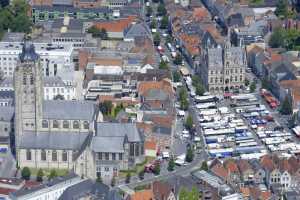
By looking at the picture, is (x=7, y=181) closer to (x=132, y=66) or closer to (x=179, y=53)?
(x=132, y=66)

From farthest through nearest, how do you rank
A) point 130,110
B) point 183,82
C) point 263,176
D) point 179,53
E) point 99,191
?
1. point 179,53
2. point 183,82
3. point 130,110
4. point 263,176
5. point 99,191

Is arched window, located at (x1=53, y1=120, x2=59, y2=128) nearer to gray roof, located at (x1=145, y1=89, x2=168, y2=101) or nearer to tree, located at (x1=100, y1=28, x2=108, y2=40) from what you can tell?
gray roof, located at (x1=145, y1=89, x2=168, y2=101)

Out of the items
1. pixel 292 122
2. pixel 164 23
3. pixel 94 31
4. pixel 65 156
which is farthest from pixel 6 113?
pixel 164 23

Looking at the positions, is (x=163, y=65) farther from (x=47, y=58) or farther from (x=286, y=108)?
(x=286, y=108)

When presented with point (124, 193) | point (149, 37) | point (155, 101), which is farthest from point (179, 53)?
point (124, 193)

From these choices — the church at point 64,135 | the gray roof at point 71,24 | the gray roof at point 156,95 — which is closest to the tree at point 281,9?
the gray roof at point 71,24

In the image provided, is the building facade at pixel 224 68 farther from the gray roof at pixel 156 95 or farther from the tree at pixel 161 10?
the tree at pixel 161 10
